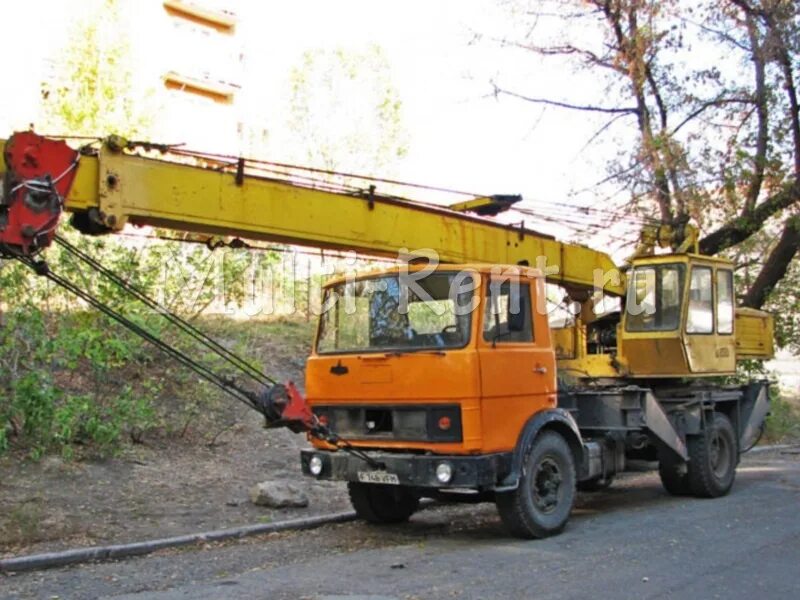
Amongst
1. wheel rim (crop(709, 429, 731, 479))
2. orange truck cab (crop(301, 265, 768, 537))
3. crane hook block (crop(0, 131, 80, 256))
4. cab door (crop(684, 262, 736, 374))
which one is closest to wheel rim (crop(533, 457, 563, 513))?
orange truck cab (crop(301, 265, 768, 537))

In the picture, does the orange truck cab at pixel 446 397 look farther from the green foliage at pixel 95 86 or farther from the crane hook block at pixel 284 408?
the green foliage at pixel 95 86

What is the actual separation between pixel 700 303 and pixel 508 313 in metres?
4.32

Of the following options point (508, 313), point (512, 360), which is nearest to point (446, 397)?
point (512, 360)

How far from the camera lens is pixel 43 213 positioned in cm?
632

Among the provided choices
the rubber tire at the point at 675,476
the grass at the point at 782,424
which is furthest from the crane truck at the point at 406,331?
the grass at the point at 782,424

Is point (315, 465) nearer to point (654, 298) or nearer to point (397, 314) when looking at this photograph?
Result: point (397, 314)

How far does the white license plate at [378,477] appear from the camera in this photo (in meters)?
8.11

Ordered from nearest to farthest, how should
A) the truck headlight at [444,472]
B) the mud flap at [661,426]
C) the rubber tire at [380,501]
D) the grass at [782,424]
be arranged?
the truck headlight at [444,472] → the rubber tire at [380,501] → the mud flap at [661,426] → the grass at [782,424]

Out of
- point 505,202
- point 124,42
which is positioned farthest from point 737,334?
point 124,42

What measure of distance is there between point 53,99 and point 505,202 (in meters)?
8.70

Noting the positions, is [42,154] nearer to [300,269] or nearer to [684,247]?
[684,247]

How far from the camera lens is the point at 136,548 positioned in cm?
814

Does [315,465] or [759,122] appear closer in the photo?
[315,465]

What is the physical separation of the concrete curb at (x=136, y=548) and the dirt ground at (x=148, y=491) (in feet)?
0.98
